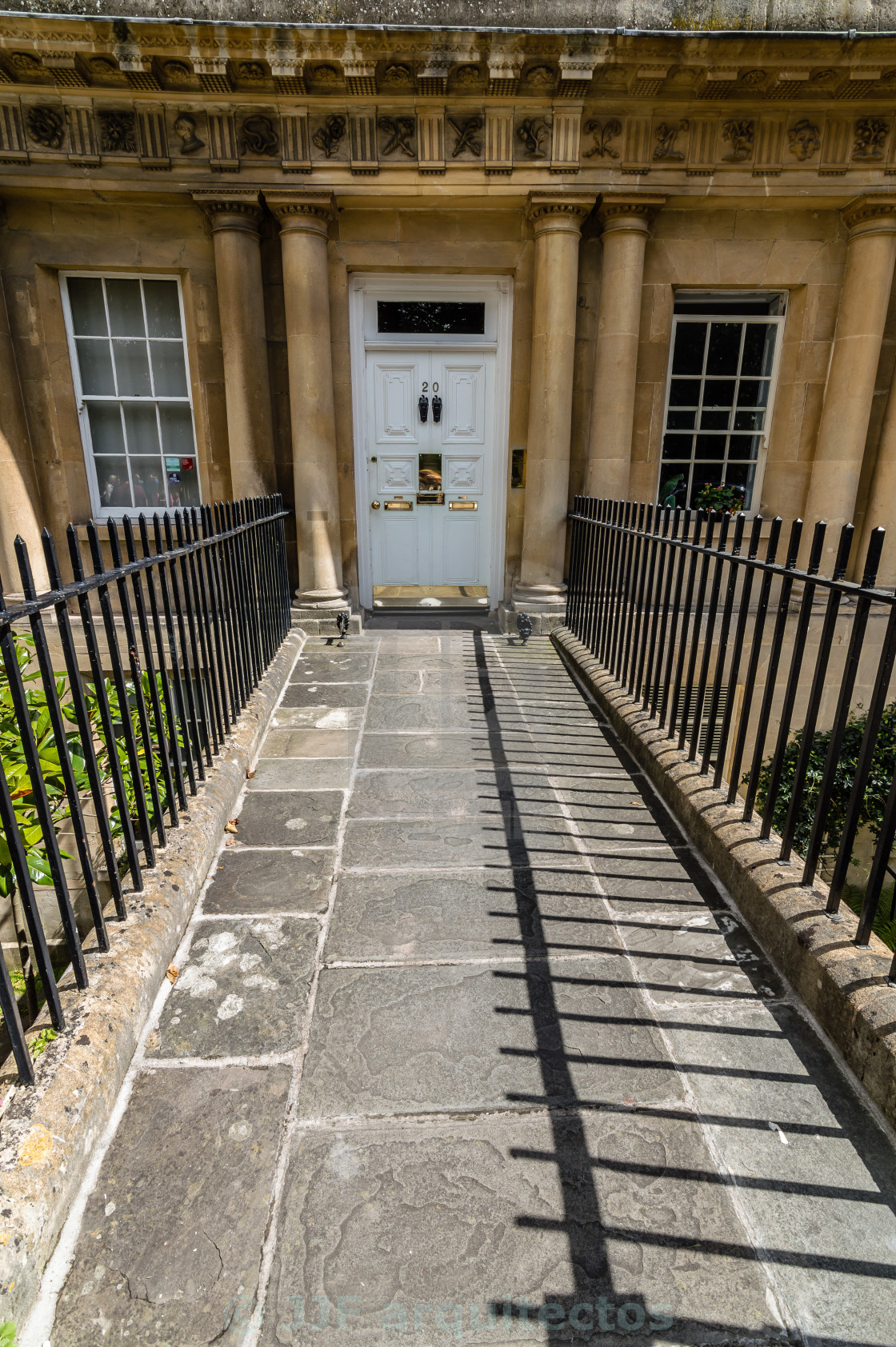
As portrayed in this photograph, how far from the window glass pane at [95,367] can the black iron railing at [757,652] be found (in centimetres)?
472

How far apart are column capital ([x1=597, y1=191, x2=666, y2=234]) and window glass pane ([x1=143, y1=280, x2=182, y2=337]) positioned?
4.00 metres

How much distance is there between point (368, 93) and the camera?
18.1 ft

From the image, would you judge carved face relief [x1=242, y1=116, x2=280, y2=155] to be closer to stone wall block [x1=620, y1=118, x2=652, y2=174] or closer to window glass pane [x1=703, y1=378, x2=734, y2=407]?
stone wall block [x1=620, y1=118, x2=652, y2=174]

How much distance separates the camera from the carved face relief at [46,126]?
18.1 feet

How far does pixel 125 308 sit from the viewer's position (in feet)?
21.2

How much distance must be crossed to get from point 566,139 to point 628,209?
0.75 meters

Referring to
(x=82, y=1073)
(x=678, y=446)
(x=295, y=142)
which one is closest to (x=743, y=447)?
(x=678, y=446)

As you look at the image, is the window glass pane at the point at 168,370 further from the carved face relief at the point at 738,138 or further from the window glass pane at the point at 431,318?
the carved face relief at the point at 738,138

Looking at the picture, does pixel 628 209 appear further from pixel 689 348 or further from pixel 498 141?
pixel 689 348

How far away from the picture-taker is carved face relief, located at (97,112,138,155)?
5566 mm

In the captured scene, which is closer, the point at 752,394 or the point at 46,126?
the point at 46,126

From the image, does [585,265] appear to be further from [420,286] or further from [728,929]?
[728,929]

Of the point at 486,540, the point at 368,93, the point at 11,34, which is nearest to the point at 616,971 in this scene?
the point at 486,540

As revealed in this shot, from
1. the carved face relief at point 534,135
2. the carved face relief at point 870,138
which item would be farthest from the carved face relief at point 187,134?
the carved face relief at point 870,138
